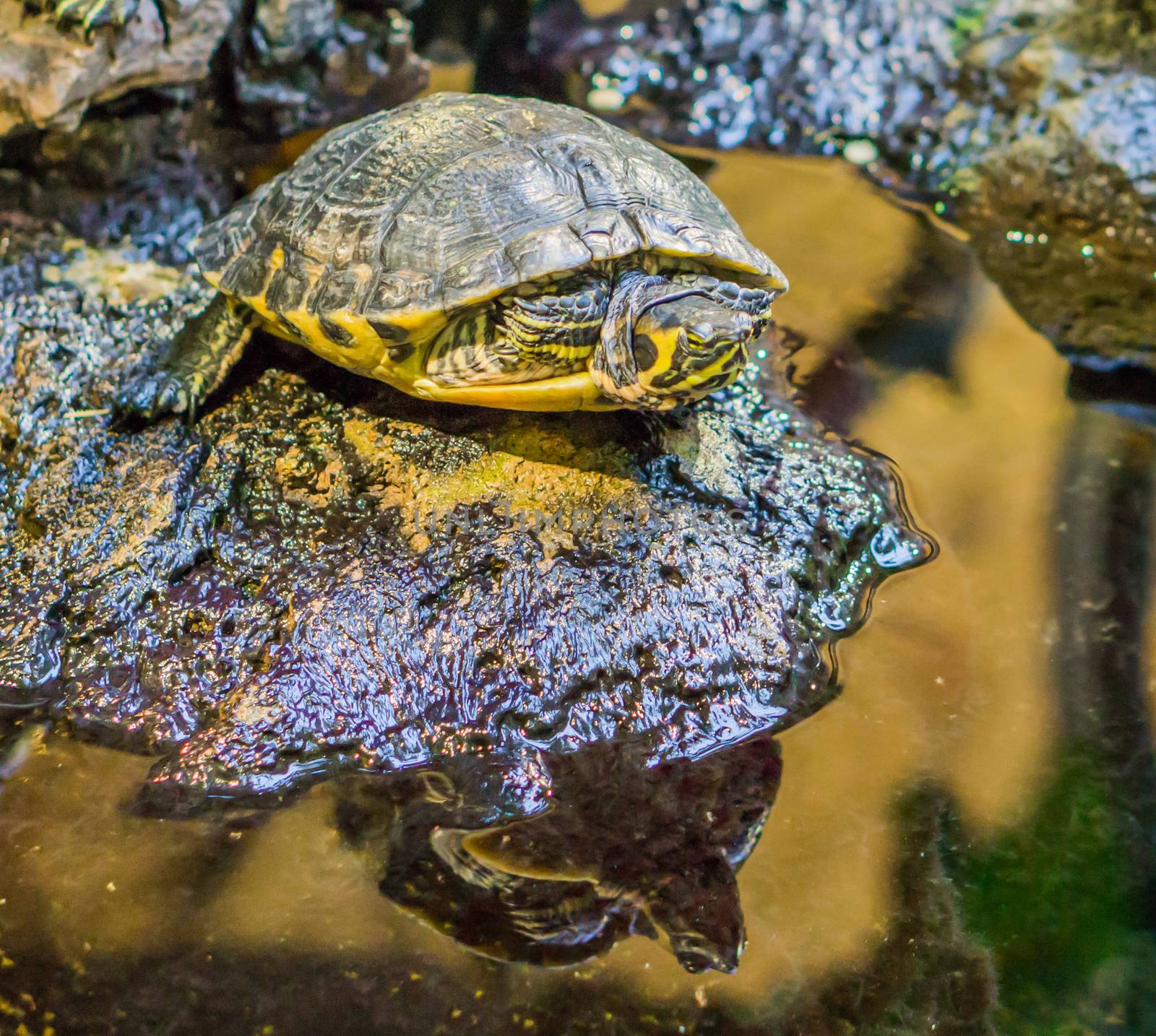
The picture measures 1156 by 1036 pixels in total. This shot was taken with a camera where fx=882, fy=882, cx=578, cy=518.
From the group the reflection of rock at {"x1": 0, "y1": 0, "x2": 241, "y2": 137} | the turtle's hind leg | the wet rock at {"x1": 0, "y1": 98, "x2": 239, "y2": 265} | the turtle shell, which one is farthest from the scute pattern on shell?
the wet rock at {"x1": 0, "y1": 98, "x2": 239, "y2": 265}

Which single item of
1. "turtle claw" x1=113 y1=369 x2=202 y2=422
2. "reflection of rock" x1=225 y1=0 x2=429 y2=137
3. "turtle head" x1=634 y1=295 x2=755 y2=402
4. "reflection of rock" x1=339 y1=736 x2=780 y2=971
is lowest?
"reflection of rock" x1=339 y1=736 x2=780 y2=971

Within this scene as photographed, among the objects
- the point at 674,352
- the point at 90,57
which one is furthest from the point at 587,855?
the point at 90,57

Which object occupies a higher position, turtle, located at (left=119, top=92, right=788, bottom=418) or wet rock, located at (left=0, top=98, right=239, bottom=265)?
turtle, located at (left=119, top=92, right=788, bottom=418)

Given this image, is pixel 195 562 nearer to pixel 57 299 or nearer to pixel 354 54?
pixel 57 299

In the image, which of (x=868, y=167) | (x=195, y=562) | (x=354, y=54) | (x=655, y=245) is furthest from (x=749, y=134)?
(x=195, y=562)

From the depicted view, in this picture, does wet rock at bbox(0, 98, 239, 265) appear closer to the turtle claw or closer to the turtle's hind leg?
the turtle's hind leg

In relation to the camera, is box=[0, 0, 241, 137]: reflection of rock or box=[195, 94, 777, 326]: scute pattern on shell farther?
box=[0, 0, 241, 137]: reflection of rock

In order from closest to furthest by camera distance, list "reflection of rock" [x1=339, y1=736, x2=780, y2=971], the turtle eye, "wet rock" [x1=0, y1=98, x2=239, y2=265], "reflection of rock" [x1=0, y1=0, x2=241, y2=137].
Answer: "reflection of rock" [x1=339, y1=736, x2=780, y2=971] → the turtle eye → "reflection of rock" [x1=0, y1=0, x2=241, y2=137] → "wet rock" [x1=0, y1=98, x2=239, y2=265]
